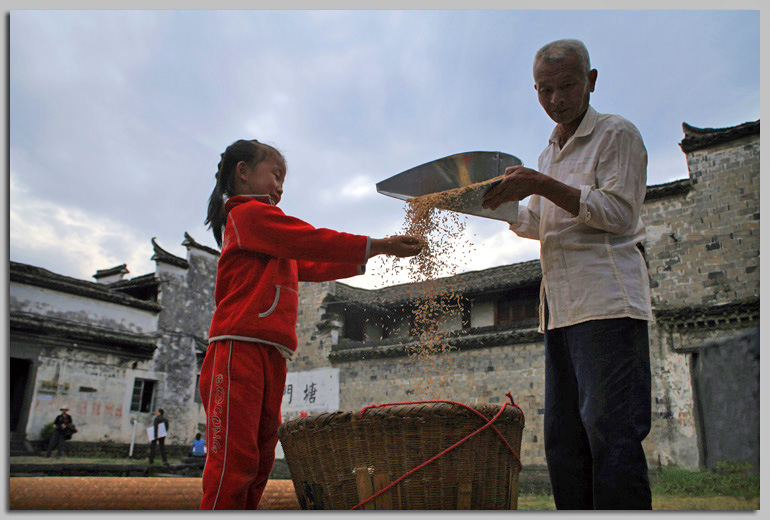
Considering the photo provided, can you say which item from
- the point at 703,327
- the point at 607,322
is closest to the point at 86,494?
the point at 607,322

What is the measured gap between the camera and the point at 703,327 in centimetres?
921

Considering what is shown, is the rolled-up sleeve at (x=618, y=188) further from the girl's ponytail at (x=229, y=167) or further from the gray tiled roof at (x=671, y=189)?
the gray tiled roof at (x=671, y=189)

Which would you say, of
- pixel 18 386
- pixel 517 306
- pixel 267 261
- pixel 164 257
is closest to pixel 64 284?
pixel 18 386

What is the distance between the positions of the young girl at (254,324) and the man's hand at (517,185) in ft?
1.21

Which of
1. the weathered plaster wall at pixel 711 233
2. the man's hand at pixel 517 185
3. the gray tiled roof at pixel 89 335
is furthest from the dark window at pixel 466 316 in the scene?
the man's hand at pixel 517 185

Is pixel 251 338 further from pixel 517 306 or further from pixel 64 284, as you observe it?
pixel 64 284

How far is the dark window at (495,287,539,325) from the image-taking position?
11938mm

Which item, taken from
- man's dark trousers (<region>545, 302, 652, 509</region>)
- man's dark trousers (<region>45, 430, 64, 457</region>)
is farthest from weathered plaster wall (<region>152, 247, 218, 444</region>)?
man's dark trousers (<region>545, 302, 652, 509</region>)

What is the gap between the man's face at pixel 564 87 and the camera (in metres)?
1.72

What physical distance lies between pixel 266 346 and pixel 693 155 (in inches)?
412

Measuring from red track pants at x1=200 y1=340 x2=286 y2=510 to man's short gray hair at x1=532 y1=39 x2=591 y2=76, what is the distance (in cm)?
127

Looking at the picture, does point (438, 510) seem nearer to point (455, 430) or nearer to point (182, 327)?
point (455, 430)

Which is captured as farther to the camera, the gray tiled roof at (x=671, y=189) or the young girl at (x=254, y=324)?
the gray tiled roof at (x=671, y=189)

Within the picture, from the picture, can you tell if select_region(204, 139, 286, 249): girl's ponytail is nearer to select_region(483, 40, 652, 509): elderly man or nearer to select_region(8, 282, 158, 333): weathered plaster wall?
select_region(483, 40, 652, 509): elderly man
